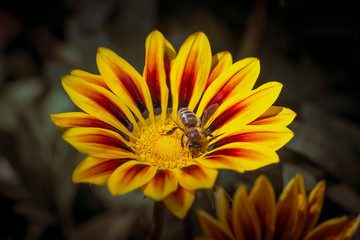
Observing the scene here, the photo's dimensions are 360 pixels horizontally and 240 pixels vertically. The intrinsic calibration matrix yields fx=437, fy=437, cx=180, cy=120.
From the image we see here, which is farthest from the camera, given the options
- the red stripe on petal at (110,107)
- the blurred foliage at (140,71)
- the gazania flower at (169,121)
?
the blurred foliage at (140,71)

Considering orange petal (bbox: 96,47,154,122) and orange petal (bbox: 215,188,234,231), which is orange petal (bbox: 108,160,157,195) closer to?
orange petal (bbox: 215,188,234,231)

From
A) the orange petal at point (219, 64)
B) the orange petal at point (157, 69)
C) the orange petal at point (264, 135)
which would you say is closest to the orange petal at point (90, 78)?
the orange petal at point (157, 69)

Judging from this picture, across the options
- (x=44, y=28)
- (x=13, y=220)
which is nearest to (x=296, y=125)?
(x=13, y=220)

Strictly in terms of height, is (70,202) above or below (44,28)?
below

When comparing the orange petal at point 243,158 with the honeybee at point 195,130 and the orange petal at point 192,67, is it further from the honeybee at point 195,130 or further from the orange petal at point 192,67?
the orange petal at point 192,67

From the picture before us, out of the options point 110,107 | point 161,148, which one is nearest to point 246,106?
point 161,148

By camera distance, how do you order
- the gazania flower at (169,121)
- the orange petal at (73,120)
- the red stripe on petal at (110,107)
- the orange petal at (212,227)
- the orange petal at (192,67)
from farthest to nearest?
the orange petal at (192,67) < the red stripe on petal at (110,107) < the orange petal at (73,120) < the gazania flower at (169,121) < the orange petal at (212,227)

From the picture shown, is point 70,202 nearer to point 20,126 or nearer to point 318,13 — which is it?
point 20,126
